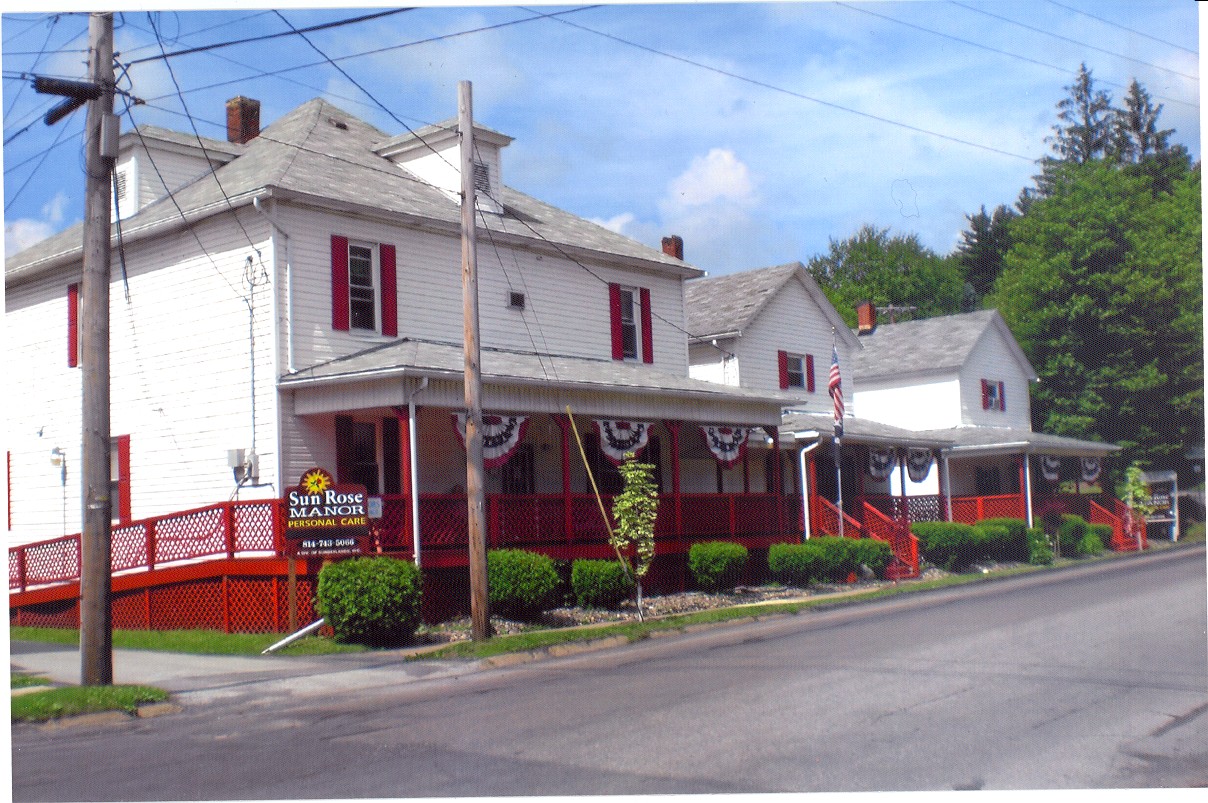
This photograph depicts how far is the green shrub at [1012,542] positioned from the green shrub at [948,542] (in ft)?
4.45

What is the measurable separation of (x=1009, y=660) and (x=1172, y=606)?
6.56 meters

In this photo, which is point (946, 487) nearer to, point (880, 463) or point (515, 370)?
point (880, 463)

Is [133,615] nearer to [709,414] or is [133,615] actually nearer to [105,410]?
[105,410]

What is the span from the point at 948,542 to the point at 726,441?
8.74m

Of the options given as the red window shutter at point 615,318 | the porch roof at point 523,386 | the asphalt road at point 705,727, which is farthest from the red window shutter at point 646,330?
the asphalt road at point 705,727

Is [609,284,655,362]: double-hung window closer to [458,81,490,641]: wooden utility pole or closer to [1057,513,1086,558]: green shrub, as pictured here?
[458,81,490,641]: wooden utility pole

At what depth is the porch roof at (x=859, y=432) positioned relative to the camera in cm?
3178

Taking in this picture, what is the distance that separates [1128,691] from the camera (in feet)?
38.2

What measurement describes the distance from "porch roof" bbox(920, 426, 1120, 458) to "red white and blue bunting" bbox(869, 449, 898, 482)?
12.6 feet

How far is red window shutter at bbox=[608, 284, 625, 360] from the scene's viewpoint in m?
28.0

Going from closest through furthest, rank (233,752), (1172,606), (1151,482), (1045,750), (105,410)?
(1045,750)
(233,752)
(105,410)
(1172,606)
(1151,482)

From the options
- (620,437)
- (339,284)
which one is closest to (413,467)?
(339,284)

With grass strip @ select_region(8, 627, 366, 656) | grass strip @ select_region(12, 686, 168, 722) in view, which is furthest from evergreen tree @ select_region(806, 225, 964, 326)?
grass strip @ select_region(12, 686, 168, 722)

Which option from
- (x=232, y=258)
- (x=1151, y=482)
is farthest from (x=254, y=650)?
(x=1151, y=482)
